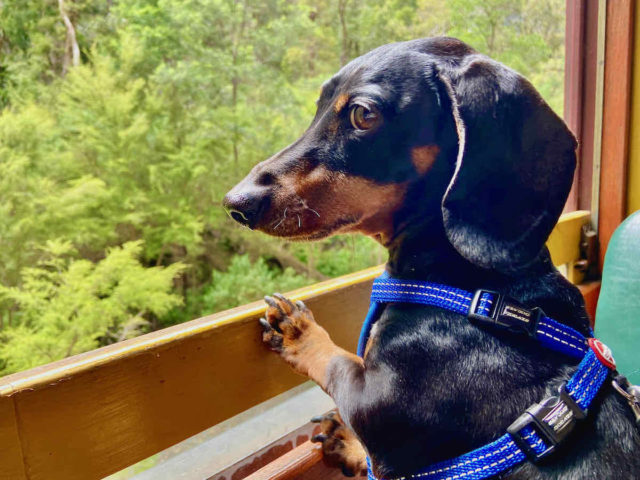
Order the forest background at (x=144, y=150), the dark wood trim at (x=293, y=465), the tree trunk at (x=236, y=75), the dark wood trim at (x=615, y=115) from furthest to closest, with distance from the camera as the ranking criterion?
1. the tree trunk at (x=236, y=75)
2. the forest background at (x=144, y=150)
3. the dark wood trim at (x=615, y=115)
4. the dark wood trim at (x=293, y=465)

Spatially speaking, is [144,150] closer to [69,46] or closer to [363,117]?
[69,46]

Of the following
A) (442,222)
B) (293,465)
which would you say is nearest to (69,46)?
(293,465)

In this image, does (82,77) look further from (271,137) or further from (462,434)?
(462,434)

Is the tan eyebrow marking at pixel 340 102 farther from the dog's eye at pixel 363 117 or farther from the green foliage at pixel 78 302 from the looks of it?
the green foliage at pixel 78 302

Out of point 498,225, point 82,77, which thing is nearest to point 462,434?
point 498,225

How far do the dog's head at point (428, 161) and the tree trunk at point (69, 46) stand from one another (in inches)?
138

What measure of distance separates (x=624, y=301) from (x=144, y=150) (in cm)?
620

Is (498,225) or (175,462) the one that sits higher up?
(498,225)

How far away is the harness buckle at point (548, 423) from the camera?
69 centimetres

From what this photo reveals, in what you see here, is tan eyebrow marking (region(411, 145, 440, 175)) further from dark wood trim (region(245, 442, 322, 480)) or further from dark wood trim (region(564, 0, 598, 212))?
dark wood trim (region(564, 0, 598, 212))

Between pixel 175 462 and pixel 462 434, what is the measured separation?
2.35ft

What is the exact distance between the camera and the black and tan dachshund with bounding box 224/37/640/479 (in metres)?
0.75

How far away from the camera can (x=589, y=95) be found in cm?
204

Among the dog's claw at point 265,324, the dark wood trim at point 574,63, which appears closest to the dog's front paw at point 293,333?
the dog's claw at point 265,324
